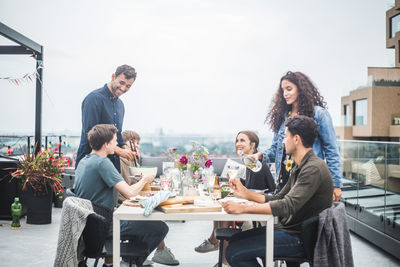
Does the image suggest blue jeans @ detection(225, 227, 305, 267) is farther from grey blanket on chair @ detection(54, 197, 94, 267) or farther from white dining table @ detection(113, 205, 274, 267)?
grey blanket on chair @ detection(54, 197, 94, 267)

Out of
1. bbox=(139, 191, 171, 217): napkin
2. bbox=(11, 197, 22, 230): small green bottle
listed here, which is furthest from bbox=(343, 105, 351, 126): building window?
bbox=(139, 191, 171, 217): napkin

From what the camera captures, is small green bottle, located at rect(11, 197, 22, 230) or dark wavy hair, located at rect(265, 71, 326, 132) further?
small green bottle, located at rect(11, 197, 22, 230)

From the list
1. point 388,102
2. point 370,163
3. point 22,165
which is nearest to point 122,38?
point 22,165

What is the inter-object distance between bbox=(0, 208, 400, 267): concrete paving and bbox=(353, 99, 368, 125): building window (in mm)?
27651

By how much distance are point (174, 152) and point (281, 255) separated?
122 cm

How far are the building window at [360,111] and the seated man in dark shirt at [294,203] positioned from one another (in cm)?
2962

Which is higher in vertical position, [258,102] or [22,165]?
[258,102]

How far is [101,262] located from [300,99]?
238 centimetres

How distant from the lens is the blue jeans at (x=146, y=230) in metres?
2.42

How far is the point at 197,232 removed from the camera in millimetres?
4621

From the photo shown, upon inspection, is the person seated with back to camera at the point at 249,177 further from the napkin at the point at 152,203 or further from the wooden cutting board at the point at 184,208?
the napkin at the point at 152,203

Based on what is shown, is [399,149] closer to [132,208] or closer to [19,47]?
[132,208]

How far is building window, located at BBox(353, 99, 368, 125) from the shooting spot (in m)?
29.3

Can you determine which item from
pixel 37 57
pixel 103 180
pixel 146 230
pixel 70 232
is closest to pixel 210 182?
pixel 146 230
